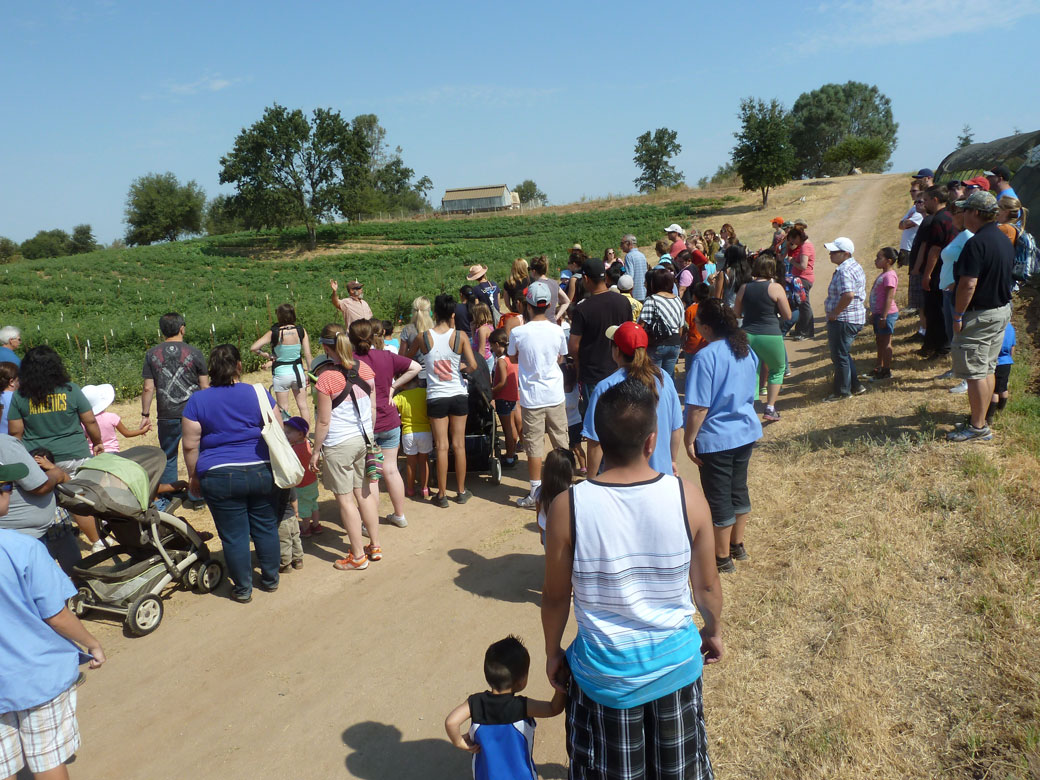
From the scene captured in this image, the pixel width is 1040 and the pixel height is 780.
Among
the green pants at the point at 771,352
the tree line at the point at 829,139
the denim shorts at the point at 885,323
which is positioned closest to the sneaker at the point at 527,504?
the green pants at the point at 771,352

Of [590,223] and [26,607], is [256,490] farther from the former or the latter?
[590,223]

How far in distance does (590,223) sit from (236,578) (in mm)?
46069

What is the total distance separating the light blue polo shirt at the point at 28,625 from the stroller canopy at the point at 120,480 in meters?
1.96

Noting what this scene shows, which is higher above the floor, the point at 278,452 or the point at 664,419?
the point at 664,419

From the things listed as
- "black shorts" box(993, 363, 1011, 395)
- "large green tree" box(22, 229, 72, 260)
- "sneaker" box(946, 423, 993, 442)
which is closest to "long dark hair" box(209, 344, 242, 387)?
"sneaker" box(946, 423, 993, 442)

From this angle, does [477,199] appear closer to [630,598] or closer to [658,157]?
[658,157]

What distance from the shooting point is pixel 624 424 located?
208cm

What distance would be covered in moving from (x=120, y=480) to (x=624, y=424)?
157 inches

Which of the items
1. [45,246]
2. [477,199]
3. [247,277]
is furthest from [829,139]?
[45,246]

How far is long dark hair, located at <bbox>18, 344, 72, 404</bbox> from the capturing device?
4.95 meters

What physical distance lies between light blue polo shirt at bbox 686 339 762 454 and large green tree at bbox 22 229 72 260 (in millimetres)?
92579

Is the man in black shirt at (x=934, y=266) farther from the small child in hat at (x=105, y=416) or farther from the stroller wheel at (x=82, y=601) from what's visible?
the stroller wheel at (x=82, y=601)

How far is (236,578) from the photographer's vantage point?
191 inches

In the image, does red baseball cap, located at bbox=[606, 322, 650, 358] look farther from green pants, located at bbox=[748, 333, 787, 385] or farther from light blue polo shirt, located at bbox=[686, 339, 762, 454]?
green pants, located at bbox=[748, 333, 787, 385]
